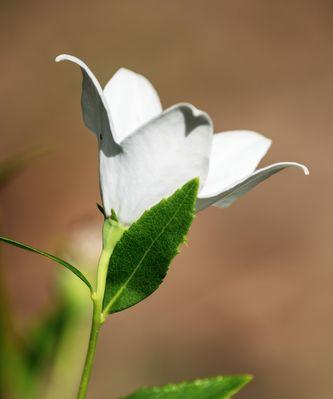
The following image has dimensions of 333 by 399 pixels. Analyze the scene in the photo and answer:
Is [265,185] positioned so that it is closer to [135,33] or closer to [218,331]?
[218,331]

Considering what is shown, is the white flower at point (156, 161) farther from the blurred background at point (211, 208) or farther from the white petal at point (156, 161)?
the blurred background at point (211, 208)

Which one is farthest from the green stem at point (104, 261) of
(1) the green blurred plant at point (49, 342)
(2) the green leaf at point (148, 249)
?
(1) the green blurred plant at point (49, 342)

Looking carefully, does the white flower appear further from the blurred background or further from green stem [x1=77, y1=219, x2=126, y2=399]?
the blurred background

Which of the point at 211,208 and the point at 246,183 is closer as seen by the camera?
the point at 246,183

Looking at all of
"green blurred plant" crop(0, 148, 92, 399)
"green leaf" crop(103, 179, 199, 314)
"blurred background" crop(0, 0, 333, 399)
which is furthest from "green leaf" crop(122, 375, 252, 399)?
"blurred background" crop(0, 0, 333, 399)

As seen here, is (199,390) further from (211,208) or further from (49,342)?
(211,208)

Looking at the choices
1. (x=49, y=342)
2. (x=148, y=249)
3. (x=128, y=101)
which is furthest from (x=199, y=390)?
(x=49, y=342)
